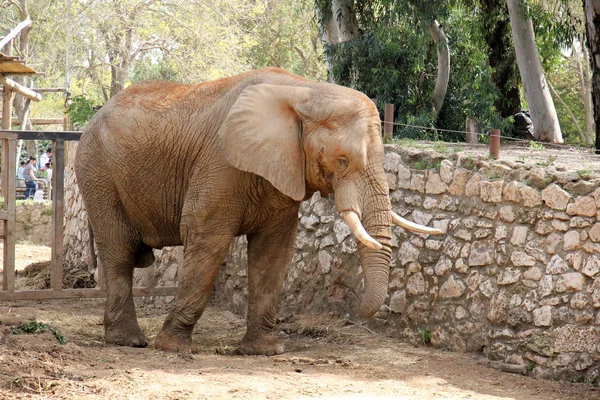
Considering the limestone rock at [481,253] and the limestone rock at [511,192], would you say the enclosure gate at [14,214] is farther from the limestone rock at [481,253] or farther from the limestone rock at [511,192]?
the limestone rock at [511,192]

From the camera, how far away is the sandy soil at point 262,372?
20.6 feet

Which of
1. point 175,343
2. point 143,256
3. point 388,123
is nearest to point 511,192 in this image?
point 388,123

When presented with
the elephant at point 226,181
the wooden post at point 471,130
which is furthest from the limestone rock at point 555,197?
the wooden post at point 471,130

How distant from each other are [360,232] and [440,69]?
7.10 meters

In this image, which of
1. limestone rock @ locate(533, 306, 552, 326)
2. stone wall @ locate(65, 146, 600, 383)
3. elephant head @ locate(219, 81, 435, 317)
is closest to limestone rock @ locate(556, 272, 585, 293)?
stone wall @ locate(65, 146, 600, 383)

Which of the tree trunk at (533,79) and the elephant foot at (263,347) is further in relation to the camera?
the tree trunk at (533,79)

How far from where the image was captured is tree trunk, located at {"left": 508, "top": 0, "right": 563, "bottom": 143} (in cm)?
1325

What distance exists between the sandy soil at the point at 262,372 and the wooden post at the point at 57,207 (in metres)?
1.13

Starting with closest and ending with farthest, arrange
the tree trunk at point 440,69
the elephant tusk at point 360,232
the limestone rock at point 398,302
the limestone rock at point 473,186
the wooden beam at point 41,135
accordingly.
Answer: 1. the elephant tusk at point 360,232
2. the limestone rock at point 473,186
3. the limestone rock at point 398,302
4. the wooden beam at point 41,135
5. the tree trunk at point 440,69

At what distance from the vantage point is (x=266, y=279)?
814 centimetres

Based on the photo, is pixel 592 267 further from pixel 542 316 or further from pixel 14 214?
pixel 14 214

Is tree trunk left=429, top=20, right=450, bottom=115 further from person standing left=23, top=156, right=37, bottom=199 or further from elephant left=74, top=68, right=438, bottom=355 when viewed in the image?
person standing left=23, top=156, right=37, bottom=199

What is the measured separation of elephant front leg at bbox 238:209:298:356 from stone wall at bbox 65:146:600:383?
1.21m

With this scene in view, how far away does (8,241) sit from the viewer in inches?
379
